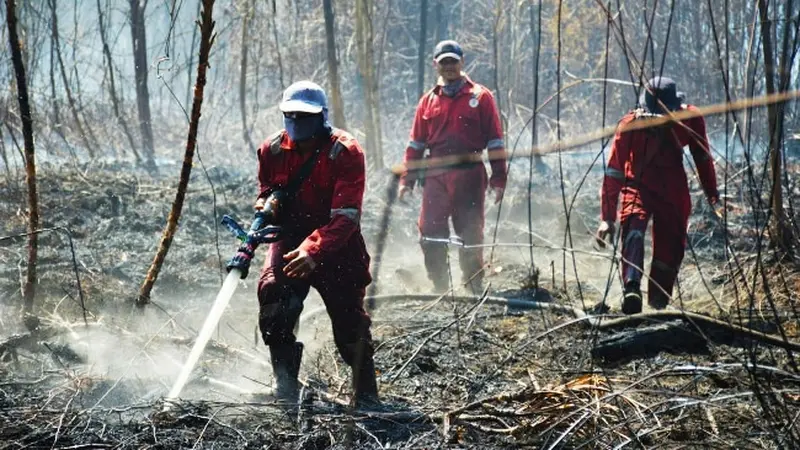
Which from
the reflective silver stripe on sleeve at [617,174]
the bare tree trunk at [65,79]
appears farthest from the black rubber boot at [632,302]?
the bare tree trunk at [65,79]

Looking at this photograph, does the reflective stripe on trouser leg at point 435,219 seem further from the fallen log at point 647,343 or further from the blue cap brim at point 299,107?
the blue cap brim at point 299,107

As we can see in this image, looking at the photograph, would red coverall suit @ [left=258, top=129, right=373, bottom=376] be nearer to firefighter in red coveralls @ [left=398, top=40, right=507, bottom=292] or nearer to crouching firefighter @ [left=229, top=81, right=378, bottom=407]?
crouching firefighter @ [left=229, top=81, right=378, bottom=407]

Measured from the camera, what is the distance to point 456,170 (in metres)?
7.66

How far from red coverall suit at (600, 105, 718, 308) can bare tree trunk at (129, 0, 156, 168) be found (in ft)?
27.3

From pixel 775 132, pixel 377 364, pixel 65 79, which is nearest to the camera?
pixel 775 132

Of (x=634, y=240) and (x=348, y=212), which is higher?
(x=348, y=212)

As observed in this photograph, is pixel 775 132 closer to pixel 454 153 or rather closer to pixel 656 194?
pixel 656 194

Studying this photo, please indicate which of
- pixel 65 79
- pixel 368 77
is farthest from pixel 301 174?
pixel 368 77

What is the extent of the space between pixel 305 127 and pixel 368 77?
8.62m

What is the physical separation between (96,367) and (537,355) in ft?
8.64

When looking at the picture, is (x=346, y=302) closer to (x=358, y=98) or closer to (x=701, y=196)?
(x=701, y=196)

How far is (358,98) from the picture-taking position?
22.3 meters

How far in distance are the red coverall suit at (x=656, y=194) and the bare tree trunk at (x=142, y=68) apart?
27.3 feet

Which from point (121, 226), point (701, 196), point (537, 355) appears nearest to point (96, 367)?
point (537, 355)
